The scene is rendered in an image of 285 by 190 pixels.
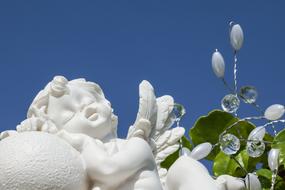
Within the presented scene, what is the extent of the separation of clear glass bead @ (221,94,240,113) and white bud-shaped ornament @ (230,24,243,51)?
366mm

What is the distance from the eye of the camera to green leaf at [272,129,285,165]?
3.97 m

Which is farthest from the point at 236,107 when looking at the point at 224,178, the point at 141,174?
the point at 141,174

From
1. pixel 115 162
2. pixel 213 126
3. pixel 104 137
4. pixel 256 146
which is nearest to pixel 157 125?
pixel 104 137

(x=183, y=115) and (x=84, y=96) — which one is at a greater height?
(x=84, y=96)

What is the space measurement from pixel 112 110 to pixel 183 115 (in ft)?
2.77

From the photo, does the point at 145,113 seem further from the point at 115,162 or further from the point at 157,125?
the point at 115,162

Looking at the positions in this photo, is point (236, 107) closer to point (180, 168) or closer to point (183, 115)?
point (183, 115)

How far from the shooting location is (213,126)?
174 inches

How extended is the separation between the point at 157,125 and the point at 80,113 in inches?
14.0

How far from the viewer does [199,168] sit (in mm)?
2311

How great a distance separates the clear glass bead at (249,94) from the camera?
3826mm

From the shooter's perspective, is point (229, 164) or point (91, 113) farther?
point (229, 164)

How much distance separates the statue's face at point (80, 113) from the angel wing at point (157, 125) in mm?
116

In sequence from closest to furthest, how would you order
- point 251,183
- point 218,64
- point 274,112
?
point 251,183 → point 274,112 → point 218,64
